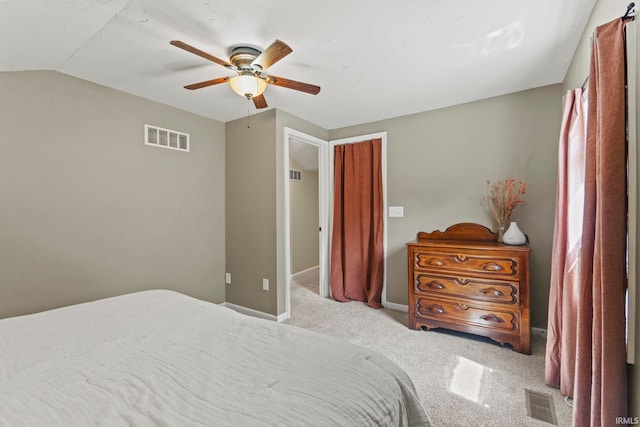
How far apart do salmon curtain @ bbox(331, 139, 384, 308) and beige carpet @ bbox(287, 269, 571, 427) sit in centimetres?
40

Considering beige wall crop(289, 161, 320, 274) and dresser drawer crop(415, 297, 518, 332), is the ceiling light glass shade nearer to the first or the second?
dresser drawer crop(415, 297, 518, 332)

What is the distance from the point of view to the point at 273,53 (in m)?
1.60

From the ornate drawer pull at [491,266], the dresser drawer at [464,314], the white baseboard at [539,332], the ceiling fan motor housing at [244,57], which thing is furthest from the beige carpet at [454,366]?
the ceiling fan motor housing at [244,57]

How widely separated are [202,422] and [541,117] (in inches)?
130

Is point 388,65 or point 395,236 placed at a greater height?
point 388,65

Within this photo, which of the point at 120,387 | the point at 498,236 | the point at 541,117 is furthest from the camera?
the point at 498,236

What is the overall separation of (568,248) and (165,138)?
352 centimetres

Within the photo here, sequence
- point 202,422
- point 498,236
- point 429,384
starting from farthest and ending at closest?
point 498,236 → point 429,384 → point 202,422

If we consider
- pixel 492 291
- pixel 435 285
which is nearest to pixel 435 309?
pixel 435 285

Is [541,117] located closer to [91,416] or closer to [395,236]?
[395,236]

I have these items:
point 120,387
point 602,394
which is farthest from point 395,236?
point 120,387

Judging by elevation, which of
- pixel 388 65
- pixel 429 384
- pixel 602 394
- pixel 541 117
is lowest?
pixel 429 384

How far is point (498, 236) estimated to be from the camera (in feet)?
8.87

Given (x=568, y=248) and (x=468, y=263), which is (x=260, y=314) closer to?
(x=468, y=263)
